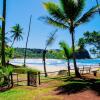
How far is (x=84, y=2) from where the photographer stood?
2491 cm

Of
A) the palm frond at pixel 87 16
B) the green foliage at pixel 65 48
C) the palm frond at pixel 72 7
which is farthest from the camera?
A: the green foliage at pixel 65 48

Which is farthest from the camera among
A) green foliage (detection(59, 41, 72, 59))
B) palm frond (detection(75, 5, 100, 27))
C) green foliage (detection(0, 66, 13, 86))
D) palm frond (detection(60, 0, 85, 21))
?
green foliage (detection(59, 41, 72, 59))

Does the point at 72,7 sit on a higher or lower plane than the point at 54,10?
higher

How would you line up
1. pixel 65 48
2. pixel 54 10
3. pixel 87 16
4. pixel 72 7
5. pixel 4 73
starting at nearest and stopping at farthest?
pixel 4 73
pixel 72 7
pixel 54 10
pixel 87 16
pixel 65 48

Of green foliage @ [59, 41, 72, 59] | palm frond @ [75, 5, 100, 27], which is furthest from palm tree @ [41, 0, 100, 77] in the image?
green foliage @ [59, 41, 72, 59]

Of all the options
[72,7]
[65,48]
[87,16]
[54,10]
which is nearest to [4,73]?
[54,10]

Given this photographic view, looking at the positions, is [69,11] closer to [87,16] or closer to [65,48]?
[87,16]

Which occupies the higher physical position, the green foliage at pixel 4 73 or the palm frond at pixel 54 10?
the palm frond at pixel 54 10

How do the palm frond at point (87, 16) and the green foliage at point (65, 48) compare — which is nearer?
the palm frond at point (87, 16)

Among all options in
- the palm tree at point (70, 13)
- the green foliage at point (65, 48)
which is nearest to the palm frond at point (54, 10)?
the palm tree at point (70, 13)

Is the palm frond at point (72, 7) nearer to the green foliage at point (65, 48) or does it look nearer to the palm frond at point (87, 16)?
the palm frond at point (87, 16)

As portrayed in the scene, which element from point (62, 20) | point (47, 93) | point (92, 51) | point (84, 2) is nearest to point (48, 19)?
point (62, 20)

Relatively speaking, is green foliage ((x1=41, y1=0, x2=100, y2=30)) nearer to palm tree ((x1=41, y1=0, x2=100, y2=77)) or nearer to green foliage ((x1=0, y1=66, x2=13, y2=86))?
palm tree ((x1=41, y1=0, x2=100, y2=77))

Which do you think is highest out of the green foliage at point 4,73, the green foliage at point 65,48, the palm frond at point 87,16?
the palm frond at point 87,16
